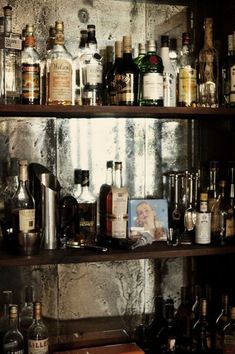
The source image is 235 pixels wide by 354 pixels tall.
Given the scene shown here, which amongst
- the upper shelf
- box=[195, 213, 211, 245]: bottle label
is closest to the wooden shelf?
box=[195, 213, 211, 245]: bottle label

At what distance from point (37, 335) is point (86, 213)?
46cm

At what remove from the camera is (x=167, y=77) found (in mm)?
1952

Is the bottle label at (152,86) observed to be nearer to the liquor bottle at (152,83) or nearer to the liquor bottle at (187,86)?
the liquor bottle at (152,83)

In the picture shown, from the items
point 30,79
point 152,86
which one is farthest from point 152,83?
point 30,79

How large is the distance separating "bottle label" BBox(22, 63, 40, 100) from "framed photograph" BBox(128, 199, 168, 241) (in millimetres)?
555

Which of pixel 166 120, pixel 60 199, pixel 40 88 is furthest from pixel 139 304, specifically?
pixel 40 88

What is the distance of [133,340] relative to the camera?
213 cm

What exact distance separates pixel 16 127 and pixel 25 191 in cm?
28

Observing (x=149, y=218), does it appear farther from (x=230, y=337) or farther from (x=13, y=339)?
(x=13, y=339)

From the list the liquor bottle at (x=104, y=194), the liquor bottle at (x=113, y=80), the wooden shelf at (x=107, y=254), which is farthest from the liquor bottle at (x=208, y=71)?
the wooden shelf at (x=107, y=254)

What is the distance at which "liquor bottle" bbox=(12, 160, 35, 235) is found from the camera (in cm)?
173

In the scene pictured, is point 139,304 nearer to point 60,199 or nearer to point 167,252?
point 167,252

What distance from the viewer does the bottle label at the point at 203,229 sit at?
1.92m

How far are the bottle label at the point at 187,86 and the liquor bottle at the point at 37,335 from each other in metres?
0.89
